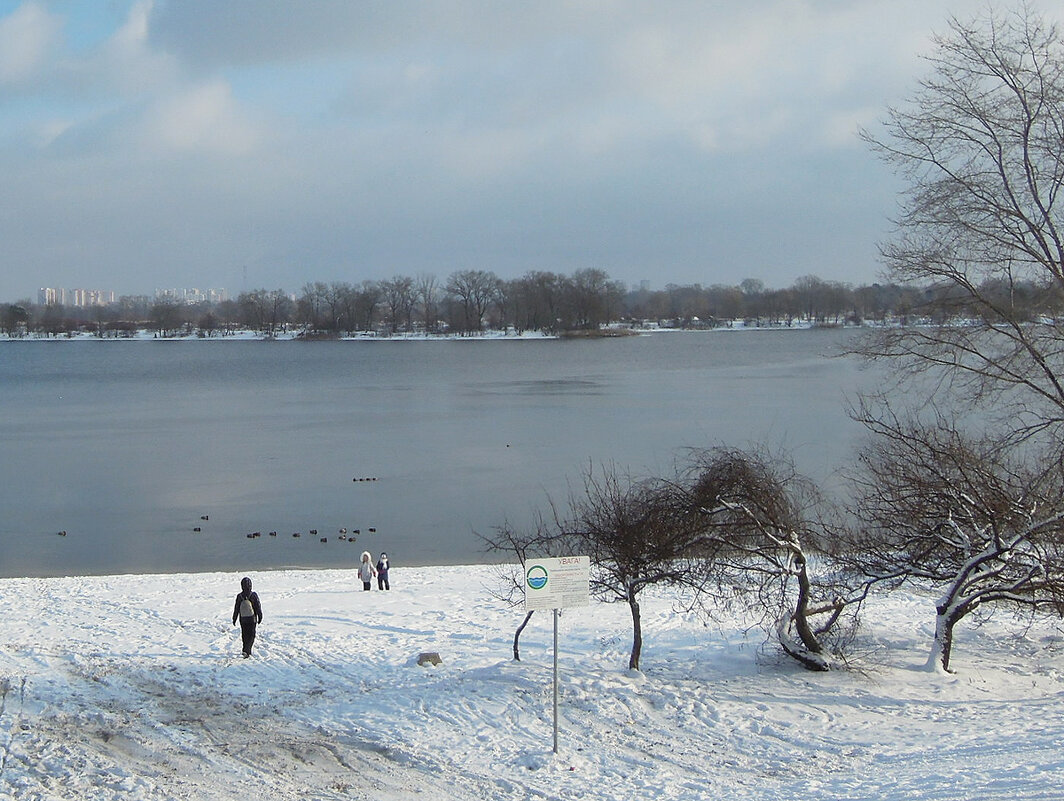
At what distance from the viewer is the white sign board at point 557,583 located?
9.86 metres

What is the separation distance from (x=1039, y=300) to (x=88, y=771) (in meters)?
12.7

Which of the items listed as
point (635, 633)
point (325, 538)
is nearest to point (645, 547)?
point (635, 633)

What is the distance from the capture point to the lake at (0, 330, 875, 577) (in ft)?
83.9

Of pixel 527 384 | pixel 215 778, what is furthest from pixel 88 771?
pixel 527 384

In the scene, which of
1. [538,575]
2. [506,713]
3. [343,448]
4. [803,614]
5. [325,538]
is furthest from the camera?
[343,448]

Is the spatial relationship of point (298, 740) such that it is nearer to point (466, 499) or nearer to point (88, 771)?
point (88, 771)

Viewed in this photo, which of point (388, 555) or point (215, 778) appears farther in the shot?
point (388, 555)

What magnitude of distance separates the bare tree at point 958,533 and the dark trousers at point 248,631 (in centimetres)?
772

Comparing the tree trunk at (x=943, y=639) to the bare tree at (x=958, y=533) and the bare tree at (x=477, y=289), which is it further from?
the bare tree at (x=477, y=289)

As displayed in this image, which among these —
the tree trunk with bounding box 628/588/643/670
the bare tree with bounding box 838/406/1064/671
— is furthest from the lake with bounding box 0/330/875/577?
the tree trunk with bounding box 628/588/643/670

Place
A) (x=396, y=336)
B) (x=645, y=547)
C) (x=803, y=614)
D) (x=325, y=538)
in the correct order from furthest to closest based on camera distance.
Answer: (x=396, y=336) → (x=325, y=538) → (x=803, y=614) → (x=645, y=547)

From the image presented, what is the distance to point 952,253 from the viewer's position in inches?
537

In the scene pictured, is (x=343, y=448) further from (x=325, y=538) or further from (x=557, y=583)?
(x=557, y=583)

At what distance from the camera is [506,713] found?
10.8 m
